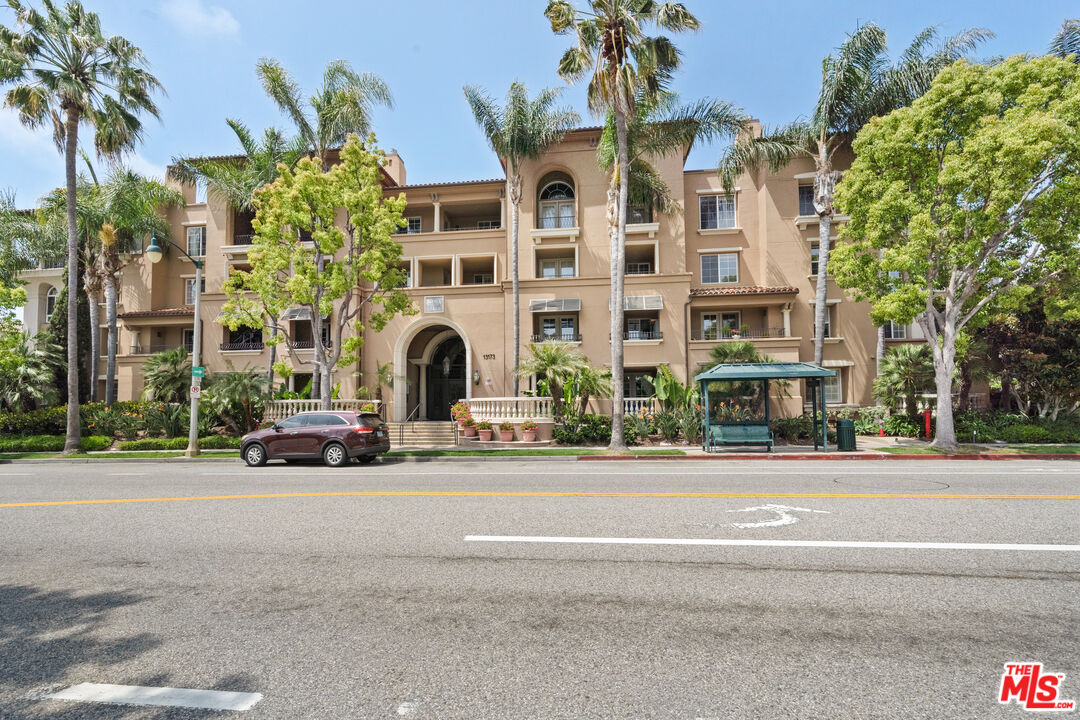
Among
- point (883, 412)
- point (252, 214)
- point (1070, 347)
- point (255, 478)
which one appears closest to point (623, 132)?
point (255, 478)

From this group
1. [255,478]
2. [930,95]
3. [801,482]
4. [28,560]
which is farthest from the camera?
[930,95]

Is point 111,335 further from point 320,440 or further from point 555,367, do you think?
point 555,367

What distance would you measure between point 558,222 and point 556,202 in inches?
47.3

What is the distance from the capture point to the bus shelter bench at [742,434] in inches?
728

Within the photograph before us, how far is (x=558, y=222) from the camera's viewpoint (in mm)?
29312

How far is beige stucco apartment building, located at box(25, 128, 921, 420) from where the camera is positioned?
27109 millimetres

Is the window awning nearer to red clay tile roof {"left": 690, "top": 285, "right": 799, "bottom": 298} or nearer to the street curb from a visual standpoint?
red clay tile roof {"left": 690, "top": 285, "right": 799, "bottom": 298}

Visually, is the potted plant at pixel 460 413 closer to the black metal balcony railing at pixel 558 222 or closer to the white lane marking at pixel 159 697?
the black metal balcony railing at pixel 558 222

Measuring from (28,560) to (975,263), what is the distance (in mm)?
22650

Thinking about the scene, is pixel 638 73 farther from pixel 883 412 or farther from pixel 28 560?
pixel 28 560

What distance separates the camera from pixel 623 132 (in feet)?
62.5

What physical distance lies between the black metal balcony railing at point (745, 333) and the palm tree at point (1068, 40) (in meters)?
14.1

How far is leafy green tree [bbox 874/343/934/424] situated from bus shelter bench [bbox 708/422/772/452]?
8.49 m

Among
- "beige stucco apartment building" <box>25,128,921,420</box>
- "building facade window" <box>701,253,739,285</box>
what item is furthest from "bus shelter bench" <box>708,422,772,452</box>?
"building facade window" <box>701,253,739,285</box>
